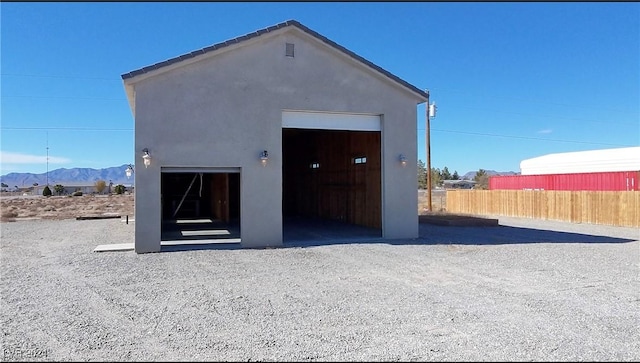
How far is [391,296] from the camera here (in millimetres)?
6270

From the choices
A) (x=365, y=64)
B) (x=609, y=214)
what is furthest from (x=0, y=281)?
(x=609, y=214)

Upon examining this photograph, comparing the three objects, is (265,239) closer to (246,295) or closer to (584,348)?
(246,295)

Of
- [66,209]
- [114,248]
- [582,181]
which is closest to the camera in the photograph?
[114,248]

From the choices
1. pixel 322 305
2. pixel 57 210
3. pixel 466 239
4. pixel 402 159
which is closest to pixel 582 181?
pixel 466 239

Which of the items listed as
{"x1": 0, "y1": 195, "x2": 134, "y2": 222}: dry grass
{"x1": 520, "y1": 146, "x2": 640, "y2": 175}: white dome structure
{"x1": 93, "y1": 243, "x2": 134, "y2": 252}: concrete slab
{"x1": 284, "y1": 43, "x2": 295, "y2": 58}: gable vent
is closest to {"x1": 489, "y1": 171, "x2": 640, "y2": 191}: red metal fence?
{"x1": 520, "y1": 146, "x2": 640, "y2": 175}: white dome structure

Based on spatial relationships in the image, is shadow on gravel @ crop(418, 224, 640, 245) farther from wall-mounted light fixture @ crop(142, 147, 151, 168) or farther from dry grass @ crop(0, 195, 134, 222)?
dry grass @ crop(0, 195, 134, 222)

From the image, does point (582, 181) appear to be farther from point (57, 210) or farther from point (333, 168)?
point (57, 210)

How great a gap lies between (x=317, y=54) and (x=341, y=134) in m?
5.63

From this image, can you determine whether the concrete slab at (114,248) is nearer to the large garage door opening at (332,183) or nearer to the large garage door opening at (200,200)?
the large garage door opening at (332,183)

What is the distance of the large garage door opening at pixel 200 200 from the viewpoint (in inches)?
734

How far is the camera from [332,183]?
61.0ft

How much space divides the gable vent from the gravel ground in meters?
5.04

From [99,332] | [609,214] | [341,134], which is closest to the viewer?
[99,332]

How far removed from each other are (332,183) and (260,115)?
7775 mm
